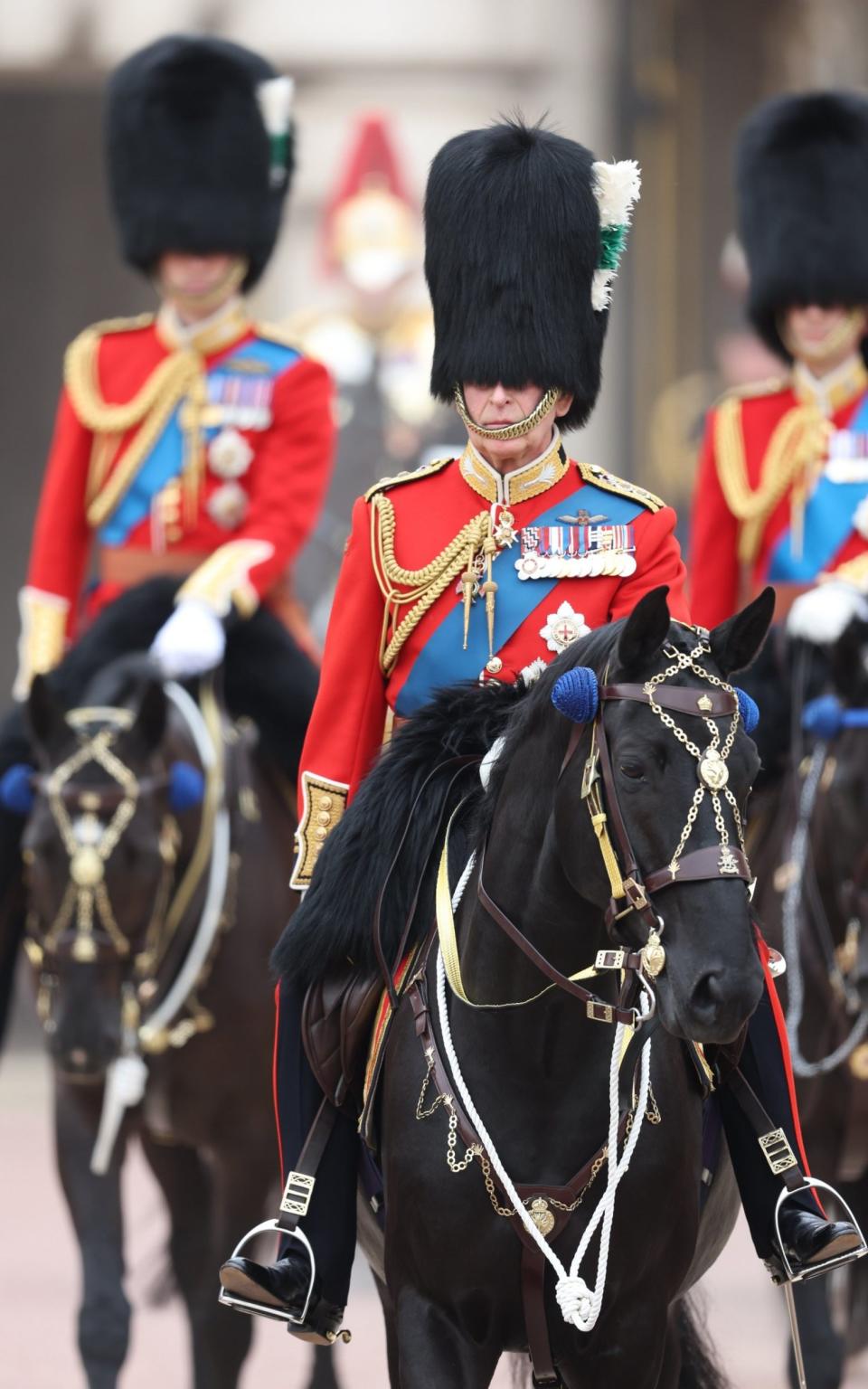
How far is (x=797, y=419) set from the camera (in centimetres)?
689

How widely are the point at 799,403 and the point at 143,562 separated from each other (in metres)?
1.64

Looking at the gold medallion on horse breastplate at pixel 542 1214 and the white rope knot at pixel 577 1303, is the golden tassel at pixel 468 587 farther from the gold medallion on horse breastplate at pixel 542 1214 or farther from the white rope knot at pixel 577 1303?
the white rope knot at pixel 577 1303

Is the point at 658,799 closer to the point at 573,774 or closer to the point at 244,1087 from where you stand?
the point at 573,774

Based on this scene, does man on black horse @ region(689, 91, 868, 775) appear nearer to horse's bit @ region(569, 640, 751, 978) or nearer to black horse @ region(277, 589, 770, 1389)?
black horse @ region(277, 589, 770, 1389)

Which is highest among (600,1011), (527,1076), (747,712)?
(747,712)

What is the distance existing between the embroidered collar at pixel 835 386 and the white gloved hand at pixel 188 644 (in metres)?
1.63

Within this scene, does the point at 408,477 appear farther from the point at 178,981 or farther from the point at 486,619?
the point at 178,981

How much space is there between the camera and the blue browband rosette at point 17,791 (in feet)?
20.5

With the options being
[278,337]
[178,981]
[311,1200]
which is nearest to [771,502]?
[278,337]

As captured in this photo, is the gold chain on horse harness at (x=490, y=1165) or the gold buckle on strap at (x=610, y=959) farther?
the gold chain on horse harness at (x=490, y=1165)

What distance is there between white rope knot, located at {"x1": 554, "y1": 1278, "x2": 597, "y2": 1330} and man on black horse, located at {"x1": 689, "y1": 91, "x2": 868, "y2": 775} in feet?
8.71

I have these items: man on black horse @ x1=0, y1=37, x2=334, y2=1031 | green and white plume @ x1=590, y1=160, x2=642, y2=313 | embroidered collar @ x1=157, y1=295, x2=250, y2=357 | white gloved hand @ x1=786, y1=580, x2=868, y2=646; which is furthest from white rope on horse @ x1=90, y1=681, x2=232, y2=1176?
green and white plume @ x1=590, y1=160, x2=642, y2=313

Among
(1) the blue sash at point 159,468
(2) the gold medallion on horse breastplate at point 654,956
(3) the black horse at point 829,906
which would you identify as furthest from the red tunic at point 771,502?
(2) the gold medallion on horse breastplate at point 654,956

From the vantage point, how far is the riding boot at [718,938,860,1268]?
13.7ft
